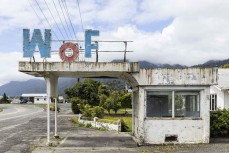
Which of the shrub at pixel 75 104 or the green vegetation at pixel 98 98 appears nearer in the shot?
the green vegetation at pixel 98 98

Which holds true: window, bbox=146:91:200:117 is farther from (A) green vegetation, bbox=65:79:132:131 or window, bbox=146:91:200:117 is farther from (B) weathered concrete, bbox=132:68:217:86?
(A) green vegetation, bbox=65:79:132:131

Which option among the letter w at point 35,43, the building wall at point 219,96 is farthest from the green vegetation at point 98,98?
the letter w at point 35,43

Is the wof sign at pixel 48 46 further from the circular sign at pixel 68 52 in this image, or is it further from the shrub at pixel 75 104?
the shrub at pixel 75 104

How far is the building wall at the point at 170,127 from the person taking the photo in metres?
17.8

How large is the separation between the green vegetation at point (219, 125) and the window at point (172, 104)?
2.24m

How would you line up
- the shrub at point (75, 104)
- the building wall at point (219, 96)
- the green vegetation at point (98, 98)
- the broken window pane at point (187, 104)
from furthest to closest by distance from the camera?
the shrub at point (75, 104)
the green vegetation at point (98, 98)
the building wall at point (219, 96)
the broken window pane at point (187, 104)

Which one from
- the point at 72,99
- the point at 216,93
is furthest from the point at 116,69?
the point at 72,99

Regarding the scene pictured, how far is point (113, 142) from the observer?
736 inches

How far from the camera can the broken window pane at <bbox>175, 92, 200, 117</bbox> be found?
18.2 m

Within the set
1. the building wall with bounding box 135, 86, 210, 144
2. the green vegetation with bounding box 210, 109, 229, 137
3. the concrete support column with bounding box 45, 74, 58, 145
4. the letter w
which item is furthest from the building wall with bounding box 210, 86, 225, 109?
the letter w

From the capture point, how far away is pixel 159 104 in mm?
18172

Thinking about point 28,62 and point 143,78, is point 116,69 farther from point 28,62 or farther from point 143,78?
point 28,62

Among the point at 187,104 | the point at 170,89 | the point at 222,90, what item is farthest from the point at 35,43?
the point at 222,90

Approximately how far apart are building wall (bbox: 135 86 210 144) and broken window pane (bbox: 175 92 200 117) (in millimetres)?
396
